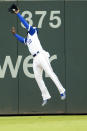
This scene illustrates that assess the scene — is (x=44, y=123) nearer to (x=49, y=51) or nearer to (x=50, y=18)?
(x=49, y=51)

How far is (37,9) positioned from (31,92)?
2.29 meters

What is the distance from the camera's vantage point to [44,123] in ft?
40.0

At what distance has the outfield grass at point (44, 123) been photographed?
10984mm

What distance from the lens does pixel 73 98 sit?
14.2 m

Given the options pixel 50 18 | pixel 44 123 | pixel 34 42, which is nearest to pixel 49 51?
pixel 50 18

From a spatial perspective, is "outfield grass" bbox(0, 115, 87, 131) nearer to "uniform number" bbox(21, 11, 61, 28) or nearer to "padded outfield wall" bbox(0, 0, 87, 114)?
"padded outfield wall" bbox(0, 0, 87, 114)

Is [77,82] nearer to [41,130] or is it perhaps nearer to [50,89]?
[50,89]

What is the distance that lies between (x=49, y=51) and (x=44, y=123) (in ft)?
8.74

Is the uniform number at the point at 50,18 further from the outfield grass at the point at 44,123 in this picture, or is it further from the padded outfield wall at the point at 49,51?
the outfield grass at the point at 44,123

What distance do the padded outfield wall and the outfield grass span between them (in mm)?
673

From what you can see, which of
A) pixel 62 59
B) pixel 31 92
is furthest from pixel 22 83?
pixel 62 59

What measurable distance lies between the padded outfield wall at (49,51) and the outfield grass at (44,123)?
67 cm

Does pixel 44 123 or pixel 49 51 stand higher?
pixel 49 51

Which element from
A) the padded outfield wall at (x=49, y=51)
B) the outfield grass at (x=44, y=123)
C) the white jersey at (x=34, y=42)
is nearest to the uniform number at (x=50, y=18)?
the padded outfield wall at (x=49, y=51)
